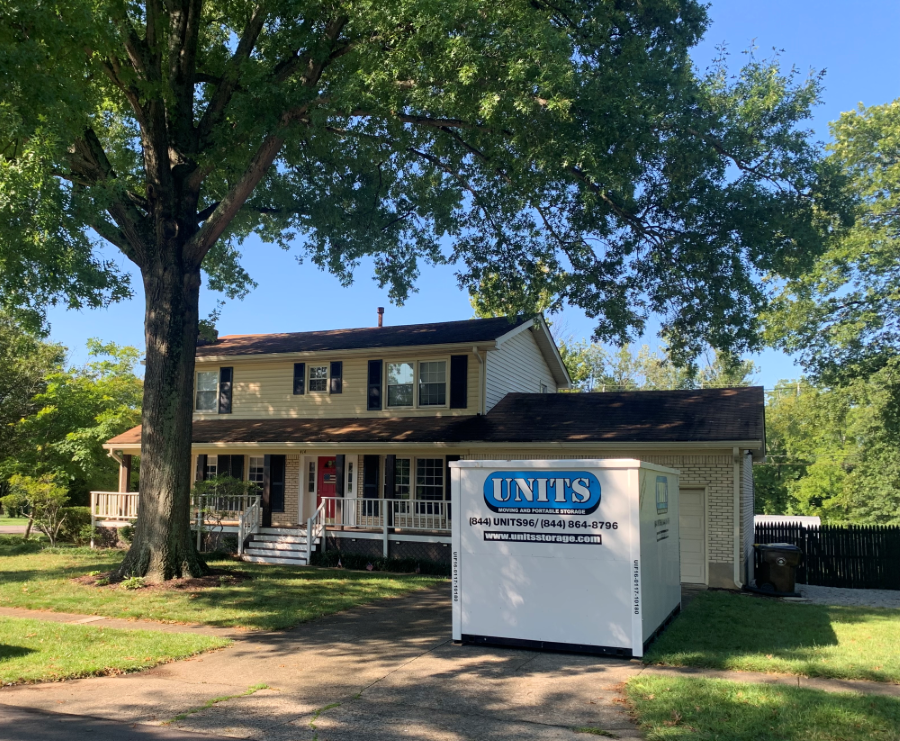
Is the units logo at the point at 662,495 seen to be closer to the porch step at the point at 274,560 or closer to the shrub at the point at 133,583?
the shrub at the point at 133,583

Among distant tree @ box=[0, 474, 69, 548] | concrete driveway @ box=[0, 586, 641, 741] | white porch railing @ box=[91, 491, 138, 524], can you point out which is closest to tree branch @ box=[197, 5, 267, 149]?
concrete driveway @ box=[0, 586, 641, 741]

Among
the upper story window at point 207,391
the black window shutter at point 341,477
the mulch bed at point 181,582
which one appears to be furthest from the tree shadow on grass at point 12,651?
the upper story window at point 207,391

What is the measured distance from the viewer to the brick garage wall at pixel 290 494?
69.3 feet

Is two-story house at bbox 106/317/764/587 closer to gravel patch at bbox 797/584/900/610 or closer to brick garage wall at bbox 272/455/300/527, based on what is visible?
brick garage wall at bbox 272/455/300/527

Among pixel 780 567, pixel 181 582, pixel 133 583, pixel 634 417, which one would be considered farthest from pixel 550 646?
pixel 634 417

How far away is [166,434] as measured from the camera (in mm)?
14039

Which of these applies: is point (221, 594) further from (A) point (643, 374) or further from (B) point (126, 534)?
(A) point (643, 374)

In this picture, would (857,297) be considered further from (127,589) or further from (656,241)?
(127,589)

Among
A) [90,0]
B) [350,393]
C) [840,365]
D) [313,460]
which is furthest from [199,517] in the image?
[840,365]

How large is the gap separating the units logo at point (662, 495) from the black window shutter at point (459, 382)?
379 inches

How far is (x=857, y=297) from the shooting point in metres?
25.9

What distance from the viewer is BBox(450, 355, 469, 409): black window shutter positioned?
2005 cm

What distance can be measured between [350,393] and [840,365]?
17.6m

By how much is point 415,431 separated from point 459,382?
2098 millimetres
